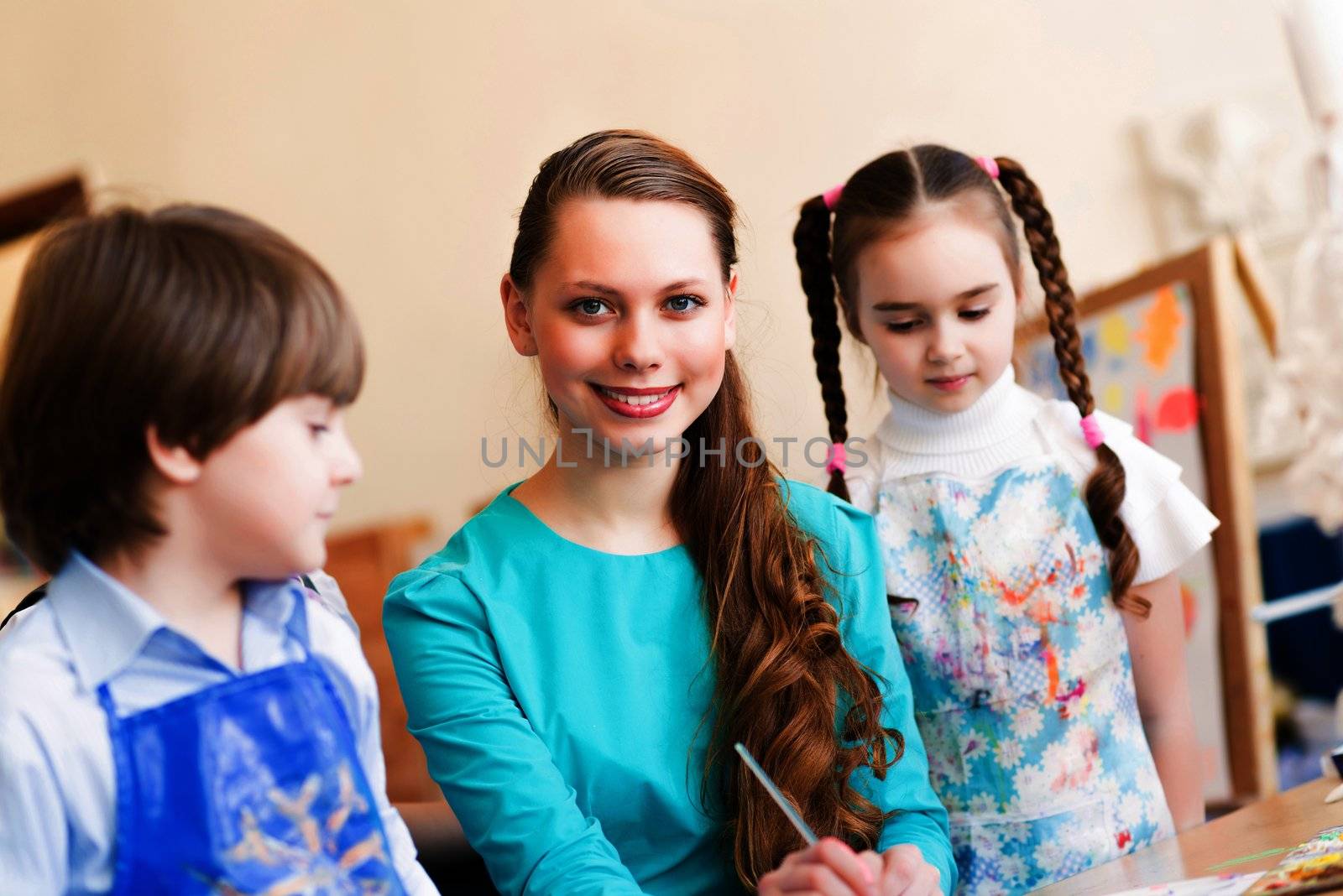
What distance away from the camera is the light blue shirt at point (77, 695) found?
0.65m

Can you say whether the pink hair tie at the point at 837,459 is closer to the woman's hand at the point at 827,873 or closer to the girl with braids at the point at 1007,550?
the girl with braids at the point at 1007,550

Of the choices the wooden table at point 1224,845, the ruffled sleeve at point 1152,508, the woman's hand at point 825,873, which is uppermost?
the ruffled sleeve at point 1152,508

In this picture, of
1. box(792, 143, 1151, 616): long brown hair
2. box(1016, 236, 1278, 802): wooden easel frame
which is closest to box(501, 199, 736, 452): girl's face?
box(792, 143, 1151, 616): long brown hair

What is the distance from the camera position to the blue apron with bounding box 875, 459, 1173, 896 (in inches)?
47.1

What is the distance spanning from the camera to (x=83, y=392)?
68 centimetres

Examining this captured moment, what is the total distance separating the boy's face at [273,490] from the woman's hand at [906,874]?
1.44ft

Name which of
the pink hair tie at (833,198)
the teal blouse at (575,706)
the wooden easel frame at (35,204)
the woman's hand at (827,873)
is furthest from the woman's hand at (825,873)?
the wooden easel frame at (35,204)

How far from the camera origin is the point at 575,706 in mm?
1039

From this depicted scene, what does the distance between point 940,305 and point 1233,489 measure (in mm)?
669

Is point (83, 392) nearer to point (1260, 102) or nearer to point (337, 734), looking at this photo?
point (337, 734)

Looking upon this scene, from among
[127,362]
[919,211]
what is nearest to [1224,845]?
[919,211]

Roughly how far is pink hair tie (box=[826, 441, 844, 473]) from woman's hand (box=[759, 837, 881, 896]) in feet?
1.83

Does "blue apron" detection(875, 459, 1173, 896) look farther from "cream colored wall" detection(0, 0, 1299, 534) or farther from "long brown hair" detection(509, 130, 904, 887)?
"cream colored wall" detection(0, 0, 1299, 534)

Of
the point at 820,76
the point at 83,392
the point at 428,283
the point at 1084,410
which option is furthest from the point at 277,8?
the point at 83,392
